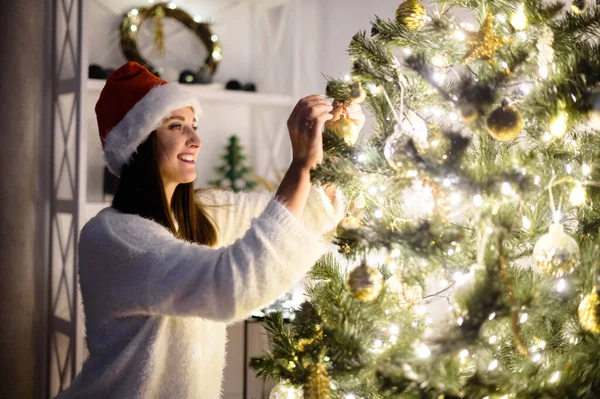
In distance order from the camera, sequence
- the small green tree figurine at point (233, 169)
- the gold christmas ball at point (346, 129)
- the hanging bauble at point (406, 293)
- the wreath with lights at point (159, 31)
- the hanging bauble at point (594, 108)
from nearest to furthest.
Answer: the hanging bauble at point (594, 108) < the hanging bauble at point (406, 293) < the gold christmas ball at point (346, 129) < the wreath with lights at point (159, 31) < the small green tree figurine at point (233, 169)

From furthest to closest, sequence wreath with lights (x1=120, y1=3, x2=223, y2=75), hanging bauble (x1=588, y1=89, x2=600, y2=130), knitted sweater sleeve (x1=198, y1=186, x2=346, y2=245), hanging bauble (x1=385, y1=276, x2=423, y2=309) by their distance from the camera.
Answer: wreath with lights (x1=120, y1=3, x2=223, y2=75) → knitted sweater sleeve (x1=198, y1=186, x2=346, y2=245) → hanging bauble (x1=385, y1=276, x2=423, y2=309) → hanging bauble (x1=588, y1=89, x2=600, y2=130)

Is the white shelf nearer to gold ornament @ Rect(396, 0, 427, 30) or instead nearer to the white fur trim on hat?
the white fur trim on hat

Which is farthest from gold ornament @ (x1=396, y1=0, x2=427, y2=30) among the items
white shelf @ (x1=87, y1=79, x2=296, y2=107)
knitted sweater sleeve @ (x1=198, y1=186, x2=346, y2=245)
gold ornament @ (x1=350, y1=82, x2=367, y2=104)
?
white shelf @ (x1=87, y1=79, x2=296, y2=107)

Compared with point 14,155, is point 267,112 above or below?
above

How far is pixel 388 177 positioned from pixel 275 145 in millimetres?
2382

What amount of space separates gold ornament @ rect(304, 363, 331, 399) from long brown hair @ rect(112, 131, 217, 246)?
2.03 feet

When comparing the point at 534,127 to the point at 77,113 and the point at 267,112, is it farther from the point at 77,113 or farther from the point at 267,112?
the point at 267,112

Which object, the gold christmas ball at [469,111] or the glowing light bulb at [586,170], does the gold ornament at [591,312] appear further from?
the gold christmas ball at [469,111]

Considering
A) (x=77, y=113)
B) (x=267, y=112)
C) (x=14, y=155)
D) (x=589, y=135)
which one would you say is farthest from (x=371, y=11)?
(x=589, y=135)

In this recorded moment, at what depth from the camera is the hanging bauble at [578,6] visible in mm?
1022

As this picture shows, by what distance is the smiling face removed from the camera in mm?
1518

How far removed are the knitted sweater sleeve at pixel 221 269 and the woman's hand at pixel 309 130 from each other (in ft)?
0.33

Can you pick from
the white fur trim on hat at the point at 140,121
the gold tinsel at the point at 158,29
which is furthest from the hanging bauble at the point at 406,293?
the gold tinsel at the point at 158,29

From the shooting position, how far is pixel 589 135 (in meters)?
1.18
